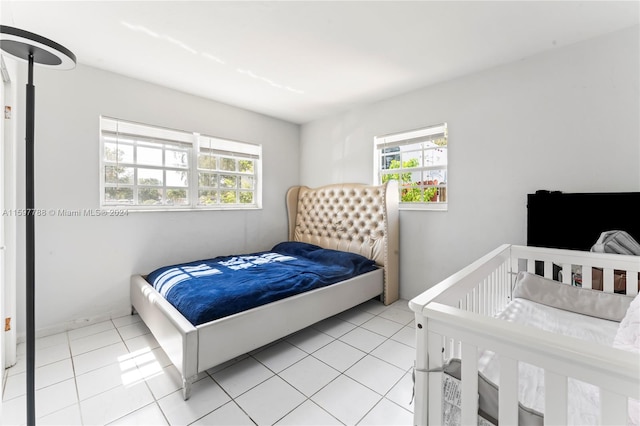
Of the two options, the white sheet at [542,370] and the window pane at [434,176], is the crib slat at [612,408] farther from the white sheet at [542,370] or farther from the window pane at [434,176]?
the window pane at [434,176]

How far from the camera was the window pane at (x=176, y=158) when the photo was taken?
2.81 m

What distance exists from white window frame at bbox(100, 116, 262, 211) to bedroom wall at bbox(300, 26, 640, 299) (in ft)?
5.11

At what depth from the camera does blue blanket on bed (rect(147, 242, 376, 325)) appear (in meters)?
1.72

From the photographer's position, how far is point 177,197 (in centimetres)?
289

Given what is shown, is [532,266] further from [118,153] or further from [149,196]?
[118,153]

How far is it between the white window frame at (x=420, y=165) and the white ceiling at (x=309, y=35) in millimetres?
521

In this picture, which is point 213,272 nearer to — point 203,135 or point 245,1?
point 203,135

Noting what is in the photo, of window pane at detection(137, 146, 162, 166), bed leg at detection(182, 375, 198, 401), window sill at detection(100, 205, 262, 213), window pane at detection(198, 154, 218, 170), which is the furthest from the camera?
window pane at detection(198, 154, 218, 170)

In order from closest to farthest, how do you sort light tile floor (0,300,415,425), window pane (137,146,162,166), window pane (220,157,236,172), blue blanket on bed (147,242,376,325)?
1. light tile floor (0,300,415,425)
2. blue blanket on bed (147,242,376,325)
3. window pane (137,146,162,166)
4. window pane (220,157,236,172)

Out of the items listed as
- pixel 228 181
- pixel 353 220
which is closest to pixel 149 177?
pixel 228 181

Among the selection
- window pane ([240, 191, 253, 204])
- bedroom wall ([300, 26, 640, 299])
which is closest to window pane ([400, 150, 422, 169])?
bedroom wall ([300, 26, 640, 299])

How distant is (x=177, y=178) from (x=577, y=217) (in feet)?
11.6

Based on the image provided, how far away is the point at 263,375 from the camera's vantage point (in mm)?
1711

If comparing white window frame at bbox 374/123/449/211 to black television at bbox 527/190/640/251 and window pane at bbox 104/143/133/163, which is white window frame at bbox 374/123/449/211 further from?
window pane at bbox 104/143/133/163
